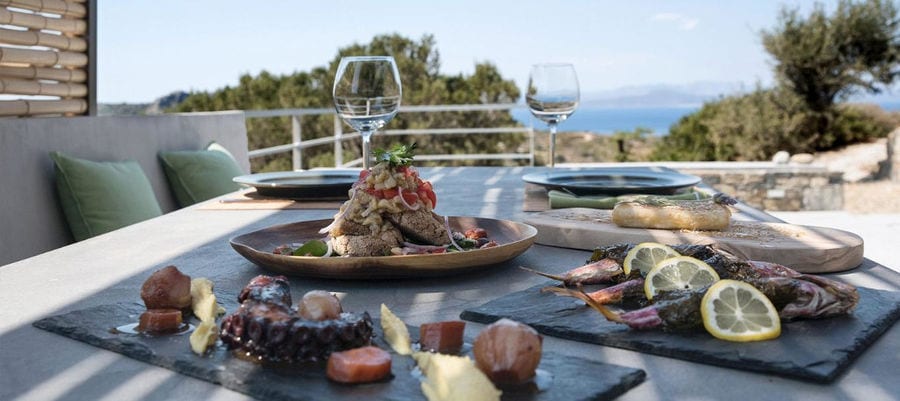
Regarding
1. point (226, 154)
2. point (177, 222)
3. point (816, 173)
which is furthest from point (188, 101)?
point (177, 222)

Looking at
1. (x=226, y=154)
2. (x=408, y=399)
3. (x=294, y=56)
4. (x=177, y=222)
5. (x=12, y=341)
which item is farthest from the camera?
(x=294, y=56)

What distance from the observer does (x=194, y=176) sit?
12.1ft

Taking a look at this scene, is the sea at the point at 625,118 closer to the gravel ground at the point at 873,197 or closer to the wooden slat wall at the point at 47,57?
the gravel ground at the point at 873,197

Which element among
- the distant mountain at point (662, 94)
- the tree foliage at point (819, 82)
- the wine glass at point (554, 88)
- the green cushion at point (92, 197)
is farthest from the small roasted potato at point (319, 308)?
the distant mountain at point (662, 94)

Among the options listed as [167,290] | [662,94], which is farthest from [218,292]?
[662,94]

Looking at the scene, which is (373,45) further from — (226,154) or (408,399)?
(408,399)

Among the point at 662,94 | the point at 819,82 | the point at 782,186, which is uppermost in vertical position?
the point at 662,94

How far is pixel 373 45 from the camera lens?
46.4ft

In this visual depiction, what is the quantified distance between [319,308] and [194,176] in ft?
10.3

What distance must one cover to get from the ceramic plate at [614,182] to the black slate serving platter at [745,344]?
966 millimetres

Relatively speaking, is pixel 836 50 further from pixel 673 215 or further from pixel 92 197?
pixel 673 215

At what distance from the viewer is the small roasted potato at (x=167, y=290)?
2.81ft

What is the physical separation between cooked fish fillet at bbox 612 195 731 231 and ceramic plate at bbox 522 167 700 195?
0.52m

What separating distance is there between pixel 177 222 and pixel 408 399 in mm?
1245
